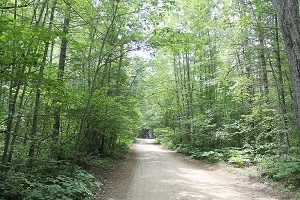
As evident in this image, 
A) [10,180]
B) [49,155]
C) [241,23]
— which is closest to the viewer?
[10,180]

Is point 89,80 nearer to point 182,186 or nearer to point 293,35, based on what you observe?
point 182,186

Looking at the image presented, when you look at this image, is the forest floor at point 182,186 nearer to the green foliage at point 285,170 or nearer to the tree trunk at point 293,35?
the green foliage at point 285,170

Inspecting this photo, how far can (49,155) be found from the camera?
7.11 metres

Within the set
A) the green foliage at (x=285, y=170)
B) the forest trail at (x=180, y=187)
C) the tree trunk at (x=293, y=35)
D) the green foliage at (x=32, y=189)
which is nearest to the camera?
the tree trunk at (x=293, y=35)

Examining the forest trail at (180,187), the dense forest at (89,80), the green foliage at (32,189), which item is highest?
the dense forest at (89,80)

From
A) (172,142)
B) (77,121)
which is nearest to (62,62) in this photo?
(77,121)

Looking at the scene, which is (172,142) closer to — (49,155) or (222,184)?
(222,184)

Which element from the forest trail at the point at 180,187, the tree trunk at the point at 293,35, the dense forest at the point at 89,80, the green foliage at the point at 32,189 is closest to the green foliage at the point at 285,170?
the dense forest at the point at 89,80

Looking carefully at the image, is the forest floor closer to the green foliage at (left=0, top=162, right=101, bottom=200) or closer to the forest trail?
the forest trail

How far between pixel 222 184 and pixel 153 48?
534 cm

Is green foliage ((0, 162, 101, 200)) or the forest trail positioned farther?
the forest trail

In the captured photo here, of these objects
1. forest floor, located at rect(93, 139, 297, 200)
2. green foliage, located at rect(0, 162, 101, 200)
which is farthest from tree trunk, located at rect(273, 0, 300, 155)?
green foliage, located at rect(0, 162, 101, 200)

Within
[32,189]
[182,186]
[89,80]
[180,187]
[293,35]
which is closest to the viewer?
[293,35]

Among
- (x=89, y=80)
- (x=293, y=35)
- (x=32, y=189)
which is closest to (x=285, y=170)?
Result: (x=293, y=35)
